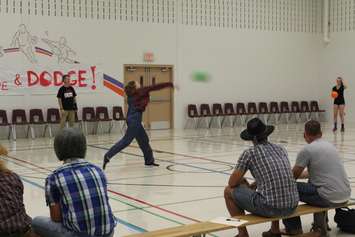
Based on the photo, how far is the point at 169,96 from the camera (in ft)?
66.6

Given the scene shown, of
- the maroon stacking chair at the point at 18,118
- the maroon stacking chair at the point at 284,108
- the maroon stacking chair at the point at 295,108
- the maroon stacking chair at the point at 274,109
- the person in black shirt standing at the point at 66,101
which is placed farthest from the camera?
the maroon stacking chair at the point at 295,108

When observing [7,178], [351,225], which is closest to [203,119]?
[351,225]

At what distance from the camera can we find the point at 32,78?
55.9 ft

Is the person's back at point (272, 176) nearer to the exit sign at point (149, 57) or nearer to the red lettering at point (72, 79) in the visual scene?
the red lettering at point (72, 79)

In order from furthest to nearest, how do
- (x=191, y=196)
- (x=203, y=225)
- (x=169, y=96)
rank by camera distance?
(x=169, y=96), (x=191, y=196), (x=203, y=225)

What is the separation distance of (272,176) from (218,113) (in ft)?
52.2

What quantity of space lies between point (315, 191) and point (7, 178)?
2859 millimetres

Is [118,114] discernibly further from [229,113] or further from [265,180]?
[265,180]

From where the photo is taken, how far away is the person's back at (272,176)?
4.64 metres

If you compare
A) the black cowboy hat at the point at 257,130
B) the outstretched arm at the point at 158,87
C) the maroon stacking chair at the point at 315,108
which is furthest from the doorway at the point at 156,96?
the black cowboy hat at the point at 257,130

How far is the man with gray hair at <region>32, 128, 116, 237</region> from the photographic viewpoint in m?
3.57

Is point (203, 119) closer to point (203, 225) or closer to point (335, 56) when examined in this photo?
point (335, 56)

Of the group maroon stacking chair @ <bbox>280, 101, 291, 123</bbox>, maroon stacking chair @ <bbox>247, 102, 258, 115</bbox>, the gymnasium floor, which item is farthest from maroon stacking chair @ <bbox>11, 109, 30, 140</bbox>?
maroon stacking chair @ <bbox>280, 101, 291, 123</bbox>

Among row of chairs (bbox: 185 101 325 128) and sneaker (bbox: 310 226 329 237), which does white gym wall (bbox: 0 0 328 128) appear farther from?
sneaker (bbox: 310 226 329 237)
